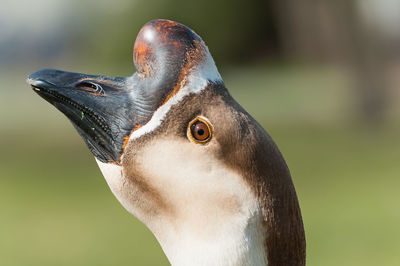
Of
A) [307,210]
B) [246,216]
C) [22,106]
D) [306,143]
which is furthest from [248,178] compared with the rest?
[22,106]

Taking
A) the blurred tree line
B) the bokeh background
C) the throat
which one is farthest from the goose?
the blurred tree line

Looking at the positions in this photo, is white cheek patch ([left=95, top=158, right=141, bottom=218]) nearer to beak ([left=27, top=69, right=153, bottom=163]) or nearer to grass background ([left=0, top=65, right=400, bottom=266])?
beak ([left=27, top=69, right=153, bottom=163])

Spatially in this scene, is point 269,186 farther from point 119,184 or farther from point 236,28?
point 236,28

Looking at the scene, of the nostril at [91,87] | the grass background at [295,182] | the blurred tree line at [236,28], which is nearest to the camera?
the nostril at [91,87]

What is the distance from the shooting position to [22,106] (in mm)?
22516

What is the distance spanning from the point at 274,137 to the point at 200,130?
11376 mm

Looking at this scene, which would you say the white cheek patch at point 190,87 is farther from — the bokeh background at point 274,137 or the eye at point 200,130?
the bokeh background at point 274,137

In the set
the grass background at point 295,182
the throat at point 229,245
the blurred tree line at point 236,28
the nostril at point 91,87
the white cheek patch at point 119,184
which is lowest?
the grass background at point 295,182

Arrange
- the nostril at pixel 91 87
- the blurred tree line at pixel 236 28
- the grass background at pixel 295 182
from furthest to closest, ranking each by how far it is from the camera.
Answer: the blurred tree line at pixel 236 28 → the grass background at pixel 295 182 → the nostril at pixel 91 87

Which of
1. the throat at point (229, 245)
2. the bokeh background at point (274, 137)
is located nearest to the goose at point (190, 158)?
the throat at point (229, 245)

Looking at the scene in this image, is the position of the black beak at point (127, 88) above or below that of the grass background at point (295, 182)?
above

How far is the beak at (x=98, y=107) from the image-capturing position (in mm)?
1774

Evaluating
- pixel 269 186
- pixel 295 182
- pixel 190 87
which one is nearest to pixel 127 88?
pixel 190 87

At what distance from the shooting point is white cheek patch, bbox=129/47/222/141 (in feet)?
5.67
